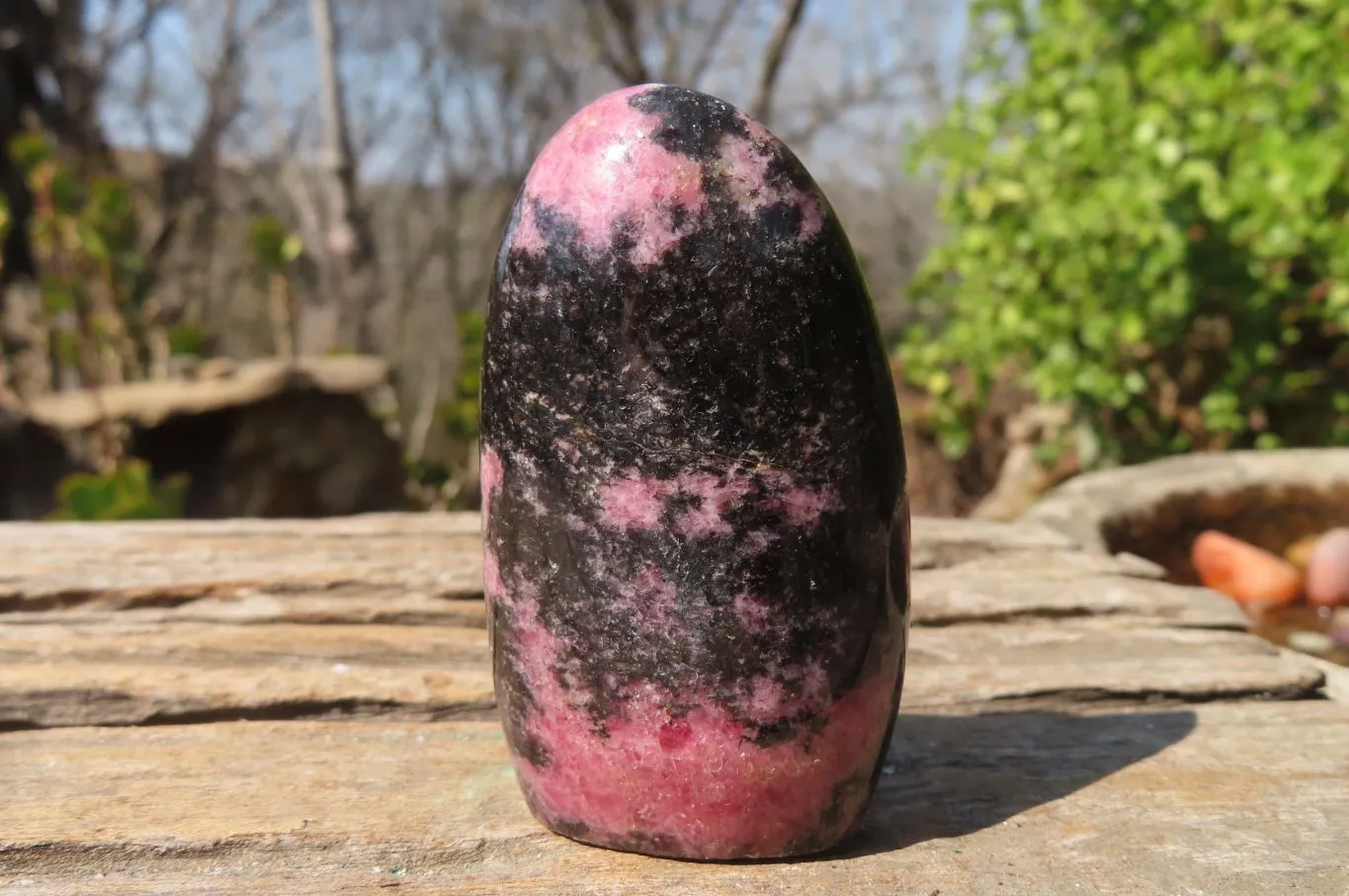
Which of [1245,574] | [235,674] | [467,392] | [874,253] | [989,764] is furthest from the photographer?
[874,253]

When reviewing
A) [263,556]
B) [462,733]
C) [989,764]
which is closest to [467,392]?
[263,556]

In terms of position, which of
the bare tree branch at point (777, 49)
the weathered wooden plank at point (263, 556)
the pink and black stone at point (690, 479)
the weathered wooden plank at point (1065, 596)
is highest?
the bare tree branch at point (777, 49)

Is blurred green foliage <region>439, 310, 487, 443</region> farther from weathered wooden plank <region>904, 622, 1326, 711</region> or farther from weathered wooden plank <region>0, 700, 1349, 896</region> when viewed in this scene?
weathered wooden plank <region>0, 700, 1349, 896</region>

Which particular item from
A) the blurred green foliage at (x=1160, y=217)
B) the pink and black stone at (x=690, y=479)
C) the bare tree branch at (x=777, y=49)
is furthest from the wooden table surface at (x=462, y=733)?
the bare tree branch at (x=777, y=49)

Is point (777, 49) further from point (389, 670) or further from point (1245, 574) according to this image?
point (389, 670)

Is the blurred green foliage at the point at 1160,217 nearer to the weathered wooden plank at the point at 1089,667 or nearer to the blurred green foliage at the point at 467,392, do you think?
the weathered wooden plank at the point at 1089,667

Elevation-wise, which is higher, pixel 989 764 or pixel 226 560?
pixel 226 560

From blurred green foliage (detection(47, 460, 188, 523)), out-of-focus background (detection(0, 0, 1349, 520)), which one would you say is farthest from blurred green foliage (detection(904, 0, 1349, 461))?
blurred green foliage (detection(47, 460, 188, 523))

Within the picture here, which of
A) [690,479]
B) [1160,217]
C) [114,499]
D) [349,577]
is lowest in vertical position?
[114,499]
